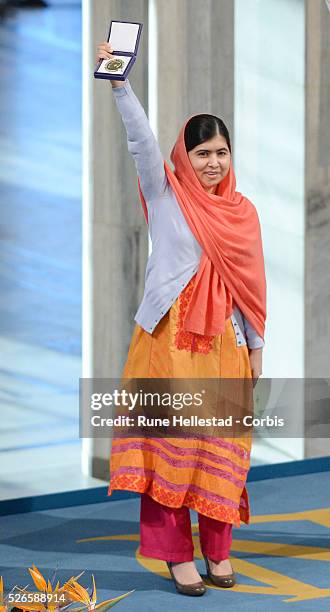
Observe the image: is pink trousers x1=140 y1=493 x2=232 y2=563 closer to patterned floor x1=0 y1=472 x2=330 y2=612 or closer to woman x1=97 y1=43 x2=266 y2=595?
woman x1=97 y1=43 x2=266 y2=595

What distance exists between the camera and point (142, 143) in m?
3.39

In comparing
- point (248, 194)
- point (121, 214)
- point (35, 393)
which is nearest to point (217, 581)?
point (35, 393)

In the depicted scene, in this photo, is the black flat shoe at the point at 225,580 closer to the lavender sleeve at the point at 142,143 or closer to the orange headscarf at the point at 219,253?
the orange headscarf at the point at 219,253

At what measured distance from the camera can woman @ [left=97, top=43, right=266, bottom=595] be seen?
3523mm

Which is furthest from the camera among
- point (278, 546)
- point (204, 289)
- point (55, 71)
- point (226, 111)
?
point (226, 111)

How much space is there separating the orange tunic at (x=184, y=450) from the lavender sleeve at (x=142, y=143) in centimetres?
33

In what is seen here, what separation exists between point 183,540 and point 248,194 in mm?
2328

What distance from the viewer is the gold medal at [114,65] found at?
3.26m

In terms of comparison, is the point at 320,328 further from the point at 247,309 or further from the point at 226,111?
the point at 247,309

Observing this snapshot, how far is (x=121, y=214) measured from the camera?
16.6 ft

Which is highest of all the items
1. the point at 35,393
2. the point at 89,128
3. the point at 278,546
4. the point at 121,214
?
the point at 89,128

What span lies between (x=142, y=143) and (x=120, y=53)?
273mm

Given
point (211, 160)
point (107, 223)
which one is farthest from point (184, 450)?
point (107, 223)

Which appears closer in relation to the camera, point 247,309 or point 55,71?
point 247,309
